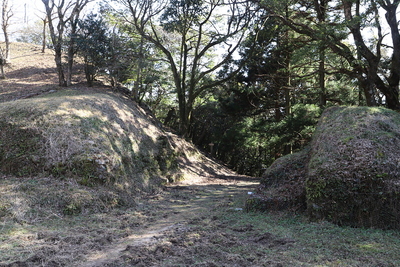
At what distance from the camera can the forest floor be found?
314cm

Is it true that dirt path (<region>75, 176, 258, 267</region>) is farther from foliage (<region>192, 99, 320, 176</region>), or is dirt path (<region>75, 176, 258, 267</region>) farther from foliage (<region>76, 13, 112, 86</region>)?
foliage (<region>76, 13, 112, 86</region>)

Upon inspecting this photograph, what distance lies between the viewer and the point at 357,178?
438 cm

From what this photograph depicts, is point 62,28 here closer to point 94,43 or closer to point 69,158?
point 94,43

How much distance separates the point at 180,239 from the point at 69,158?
3.91 m

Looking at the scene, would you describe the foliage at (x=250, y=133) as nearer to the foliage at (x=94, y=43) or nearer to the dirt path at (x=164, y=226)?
the dirt path at (x=164, y=226)

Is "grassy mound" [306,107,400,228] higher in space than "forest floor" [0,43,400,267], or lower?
higher

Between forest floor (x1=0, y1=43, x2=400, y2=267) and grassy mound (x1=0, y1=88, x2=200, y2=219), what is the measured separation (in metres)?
0.14

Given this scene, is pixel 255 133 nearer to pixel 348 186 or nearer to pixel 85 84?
pixel 85 84

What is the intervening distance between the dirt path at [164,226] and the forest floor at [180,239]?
0.01 metres

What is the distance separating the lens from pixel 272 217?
16.8 feet

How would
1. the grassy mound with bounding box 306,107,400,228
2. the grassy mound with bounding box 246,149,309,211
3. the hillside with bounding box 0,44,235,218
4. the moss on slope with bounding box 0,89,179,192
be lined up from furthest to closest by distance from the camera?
the moss on slope with bounding box 0,89,179,192 < the hillside with bounding box 0,44,235,218 < the grassy mound with bounding box 246,149,309,211 < the grassy mound with bounding box 306,107,400,228

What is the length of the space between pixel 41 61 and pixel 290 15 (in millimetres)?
17960

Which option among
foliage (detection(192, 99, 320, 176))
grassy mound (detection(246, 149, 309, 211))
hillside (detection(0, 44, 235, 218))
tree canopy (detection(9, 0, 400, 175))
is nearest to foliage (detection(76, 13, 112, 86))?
tree canopy (detection(9, 0, 400, 175))

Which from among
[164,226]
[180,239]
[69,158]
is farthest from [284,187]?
[69,158]
